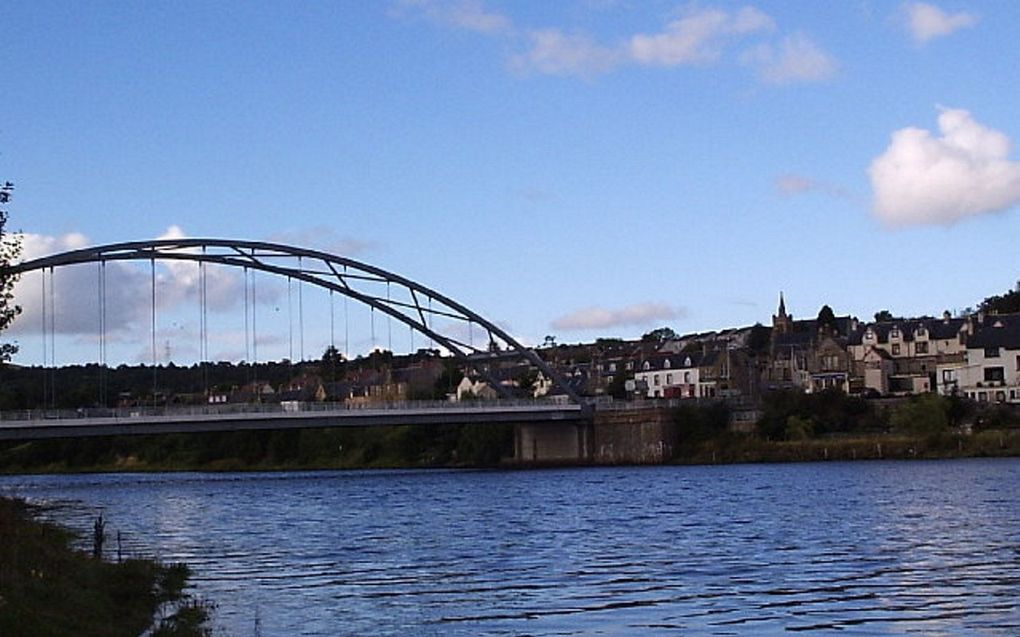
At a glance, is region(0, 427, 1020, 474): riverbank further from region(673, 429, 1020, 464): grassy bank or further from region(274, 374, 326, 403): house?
region(274, 374, 326, 403): house

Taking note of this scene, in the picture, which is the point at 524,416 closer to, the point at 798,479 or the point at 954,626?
the point at 798,479

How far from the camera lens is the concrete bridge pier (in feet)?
396

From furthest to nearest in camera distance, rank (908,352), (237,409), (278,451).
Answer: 1. (278,451)
2. (908,352)
3. (237,409)

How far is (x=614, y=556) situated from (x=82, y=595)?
16.2 m

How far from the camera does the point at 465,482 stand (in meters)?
94.6

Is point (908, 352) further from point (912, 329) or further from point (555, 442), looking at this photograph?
point (555, 442)

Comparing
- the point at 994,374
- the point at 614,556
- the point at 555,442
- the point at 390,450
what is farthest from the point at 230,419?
the point at 614,556

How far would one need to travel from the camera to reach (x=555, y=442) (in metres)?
123

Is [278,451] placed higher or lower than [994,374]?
lower

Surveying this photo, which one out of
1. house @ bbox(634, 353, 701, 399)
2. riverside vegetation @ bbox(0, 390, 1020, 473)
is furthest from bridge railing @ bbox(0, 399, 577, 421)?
house @ bbox(634, 353, 701, 399)

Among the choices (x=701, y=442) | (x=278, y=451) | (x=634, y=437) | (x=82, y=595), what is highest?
(x=634, y=437)

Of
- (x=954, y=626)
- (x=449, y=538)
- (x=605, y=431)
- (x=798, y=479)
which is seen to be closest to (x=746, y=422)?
(x=605, y=431)

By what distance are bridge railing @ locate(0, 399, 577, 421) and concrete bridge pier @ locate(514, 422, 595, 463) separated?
649cm

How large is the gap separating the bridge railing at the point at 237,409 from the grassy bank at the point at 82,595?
204 feet
